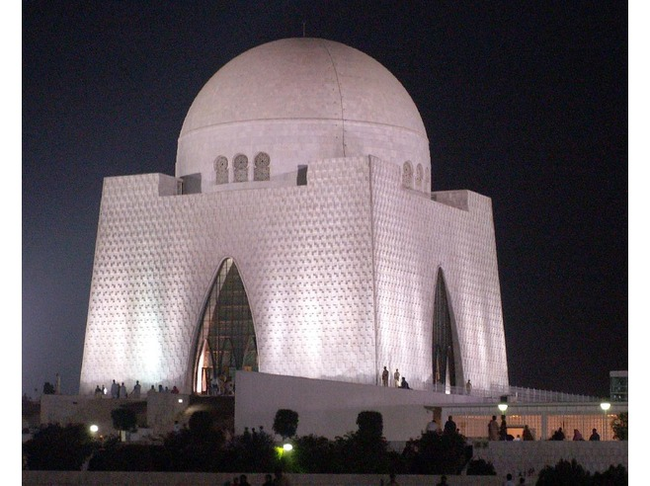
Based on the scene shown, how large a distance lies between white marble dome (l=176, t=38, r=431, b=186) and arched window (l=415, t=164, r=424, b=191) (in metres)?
0.16

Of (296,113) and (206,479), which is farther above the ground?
A: (296,113)

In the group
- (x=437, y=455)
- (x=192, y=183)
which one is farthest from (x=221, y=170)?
(x=437, y=455)

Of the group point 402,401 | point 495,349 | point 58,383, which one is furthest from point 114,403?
point 495,349

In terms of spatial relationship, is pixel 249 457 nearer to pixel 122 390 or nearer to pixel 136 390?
pixel 136 390

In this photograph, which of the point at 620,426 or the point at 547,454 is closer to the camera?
the point at 547,454

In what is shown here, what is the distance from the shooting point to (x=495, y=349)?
36.0m

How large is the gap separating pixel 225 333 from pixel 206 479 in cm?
1377

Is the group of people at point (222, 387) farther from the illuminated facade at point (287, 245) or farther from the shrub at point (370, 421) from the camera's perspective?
the shrub at point (370, 421)

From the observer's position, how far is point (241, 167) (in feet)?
108

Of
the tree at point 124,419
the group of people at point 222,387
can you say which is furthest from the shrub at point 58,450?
the group of people at point 222,387

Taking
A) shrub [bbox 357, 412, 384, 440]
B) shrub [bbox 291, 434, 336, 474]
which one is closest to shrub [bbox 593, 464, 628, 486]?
shrub [bbox 291, 434, 336, 474]

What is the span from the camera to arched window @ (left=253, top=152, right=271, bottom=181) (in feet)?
107

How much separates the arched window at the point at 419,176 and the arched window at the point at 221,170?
4.44 meters
